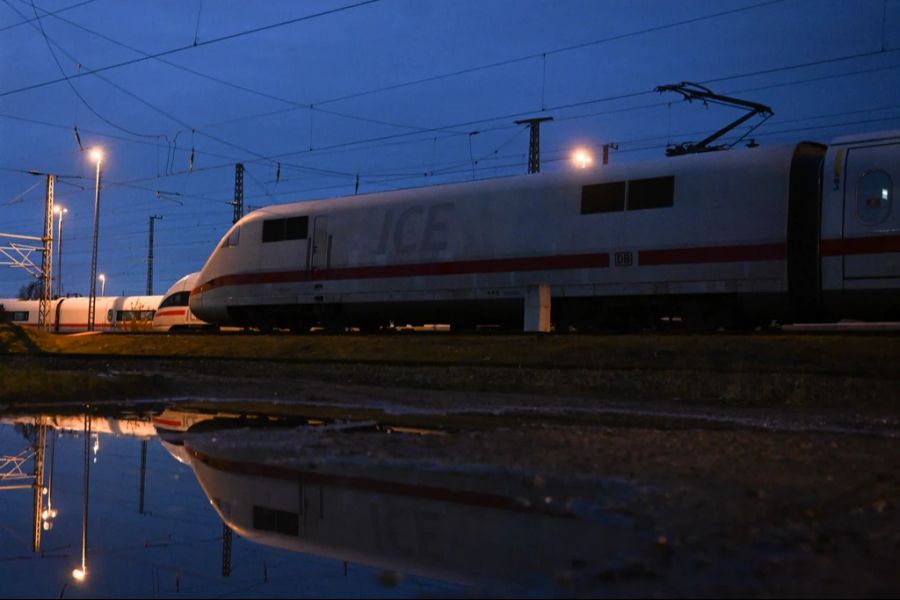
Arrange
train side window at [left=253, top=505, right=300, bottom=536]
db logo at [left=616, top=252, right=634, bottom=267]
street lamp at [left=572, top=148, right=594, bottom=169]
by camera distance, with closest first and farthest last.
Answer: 1. train side window at [left=253, top=505, right=300, bottom=536]
2. db logo at [left=616, top=252, right=634, bottom=267]
3. street lamp at [left=572, top=148, right=594, bottom=169]

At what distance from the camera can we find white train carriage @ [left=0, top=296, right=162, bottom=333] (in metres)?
51.3

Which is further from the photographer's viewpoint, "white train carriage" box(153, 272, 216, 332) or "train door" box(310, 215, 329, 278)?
"white train carriage" box(153, 272, 216, 332)

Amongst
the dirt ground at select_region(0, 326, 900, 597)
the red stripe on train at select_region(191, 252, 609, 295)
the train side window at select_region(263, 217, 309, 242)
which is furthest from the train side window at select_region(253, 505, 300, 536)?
the train side window at select_region(263, 217, 309, 242)

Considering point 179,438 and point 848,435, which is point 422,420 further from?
point 848,435

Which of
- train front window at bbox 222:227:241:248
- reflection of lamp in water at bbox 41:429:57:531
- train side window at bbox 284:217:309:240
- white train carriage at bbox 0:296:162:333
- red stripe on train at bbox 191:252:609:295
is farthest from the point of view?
white train carriage at bbox 0:296:162:333

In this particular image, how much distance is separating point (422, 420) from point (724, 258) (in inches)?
410

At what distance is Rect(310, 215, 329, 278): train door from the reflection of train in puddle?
18366mm

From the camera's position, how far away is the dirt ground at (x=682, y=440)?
12.3 ft

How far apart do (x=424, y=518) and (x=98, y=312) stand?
54744 millimetres

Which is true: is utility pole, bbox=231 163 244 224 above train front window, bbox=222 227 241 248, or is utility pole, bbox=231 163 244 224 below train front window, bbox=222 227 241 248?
above

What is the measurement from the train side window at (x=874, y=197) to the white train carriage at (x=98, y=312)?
40.0 meters

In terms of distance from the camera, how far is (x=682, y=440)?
7.66 metres

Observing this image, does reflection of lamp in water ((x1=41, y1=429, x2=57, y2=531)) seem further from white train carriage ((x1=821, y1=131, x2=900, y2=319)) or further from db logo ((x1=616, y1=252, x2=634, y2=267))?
white train carriage ((x1=821, y1=131, x2=900, y2=319))

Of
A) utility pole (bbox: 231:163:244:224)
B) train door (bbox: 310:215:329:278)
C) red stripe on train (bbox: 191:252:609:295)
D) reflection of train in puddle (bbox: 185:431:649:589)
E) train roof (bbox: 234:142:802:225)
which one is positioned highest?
utility pole (bbox: 231:163:244:224)
